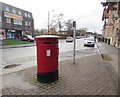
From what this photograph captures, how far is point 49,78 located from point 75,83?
0.93 meters

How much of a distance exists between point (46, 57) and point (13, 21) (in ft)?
109

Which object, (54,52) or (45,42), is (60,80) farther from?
(45,42)

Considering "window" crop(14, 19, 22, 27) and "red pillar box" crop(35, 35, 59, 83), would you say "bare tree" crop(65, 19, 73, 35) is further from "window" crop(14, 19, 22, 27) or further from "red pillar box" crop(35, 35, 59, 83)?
"red pillar box" crop(35, 35, 59, 83)

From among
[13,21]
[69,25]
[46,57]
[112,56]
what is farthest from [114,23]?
[69,25]

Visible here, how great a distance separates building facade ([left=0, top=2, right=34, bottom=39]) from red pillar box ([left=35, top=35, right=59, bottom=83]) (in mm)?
29469

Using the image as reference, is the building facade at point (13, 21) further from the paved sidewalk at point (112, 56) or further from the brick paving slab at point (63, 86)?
the brick paving slab at point (63, 86)

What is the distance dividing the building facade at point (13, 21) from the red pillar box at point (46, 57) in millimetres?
29469

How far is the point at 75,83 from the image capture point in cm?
357

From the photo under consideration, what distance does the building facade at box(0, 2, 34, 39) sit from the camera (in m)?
29.2

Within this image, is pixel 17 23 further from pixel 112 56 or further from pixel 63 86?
pixel 63 86

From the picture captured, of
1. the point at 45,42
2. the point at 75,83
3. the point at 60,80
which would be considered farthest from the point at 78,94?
the point at 45,42

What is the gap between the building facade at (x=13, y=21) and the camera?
2920 cm

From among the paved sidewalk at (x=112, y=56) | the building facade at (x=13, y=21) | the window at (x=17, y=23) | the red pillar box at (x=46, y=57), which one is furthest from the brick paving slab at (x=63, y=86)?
the window at (x=17, y=23)

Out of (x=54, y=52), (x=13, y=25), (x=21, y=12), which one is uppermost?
(x=21, y=12)
